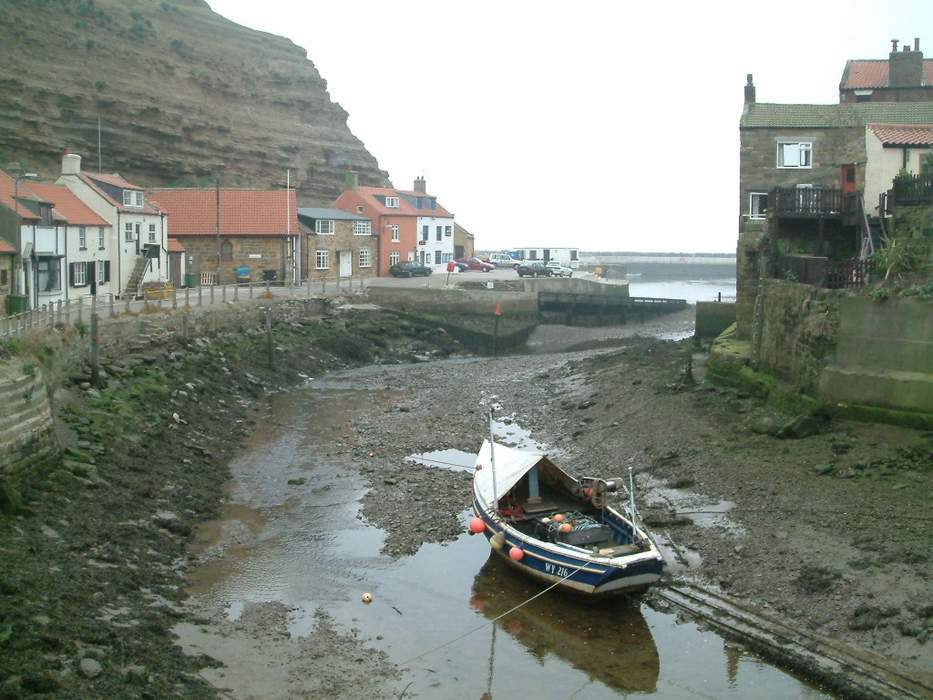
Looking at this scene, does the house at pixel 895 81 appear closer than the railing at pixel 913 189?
No

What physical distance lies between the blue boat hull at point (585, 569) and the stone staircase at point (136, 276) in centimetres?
3378

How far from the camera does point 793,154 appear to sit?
133ft

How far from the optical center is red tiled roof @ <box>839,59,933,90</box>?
5062 cm

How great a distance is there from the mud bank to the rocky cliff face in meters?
38.0

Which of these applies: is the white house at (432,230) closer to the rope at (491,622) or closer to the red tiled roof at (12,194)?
the red tiled roof at (12,194)

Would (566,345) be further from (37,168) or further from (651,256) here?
(651,256)

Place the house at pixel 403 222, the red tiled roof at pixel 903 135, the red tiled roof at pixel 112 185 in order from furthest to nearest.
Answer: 1. the house at pixel 403 222
2. the red tiled roof at pixel 112 185
3. the red tiled roof at pixel 903 135

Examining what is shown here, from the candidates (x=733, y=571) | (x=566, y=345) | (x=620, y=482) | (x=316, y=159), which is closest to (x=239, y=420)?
(x=620, y=482)

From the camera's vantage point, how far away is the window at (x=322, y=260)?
211 ft

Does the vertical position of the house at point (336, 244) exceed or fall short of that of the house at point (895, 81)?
it falls short

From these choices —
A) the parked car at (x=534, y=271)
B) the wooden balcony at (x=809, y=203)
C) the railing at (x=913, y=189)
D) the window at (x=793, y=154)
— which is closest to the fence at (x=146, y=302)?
the parked car at (x=534, y=271)

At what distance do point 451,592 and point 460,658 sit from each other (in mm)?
2668

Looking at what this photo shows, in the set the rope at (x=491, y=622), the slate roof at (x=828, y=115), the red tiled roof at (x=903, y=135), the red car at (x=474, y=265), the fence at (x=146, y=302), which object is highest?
the slate roof at (x=828, y=115)

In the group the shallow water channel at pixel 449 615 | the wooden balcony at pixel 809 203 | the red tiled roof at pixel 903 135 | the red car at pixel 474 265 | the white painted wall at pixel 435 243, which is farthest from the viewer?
the red car at pixel 474 265
